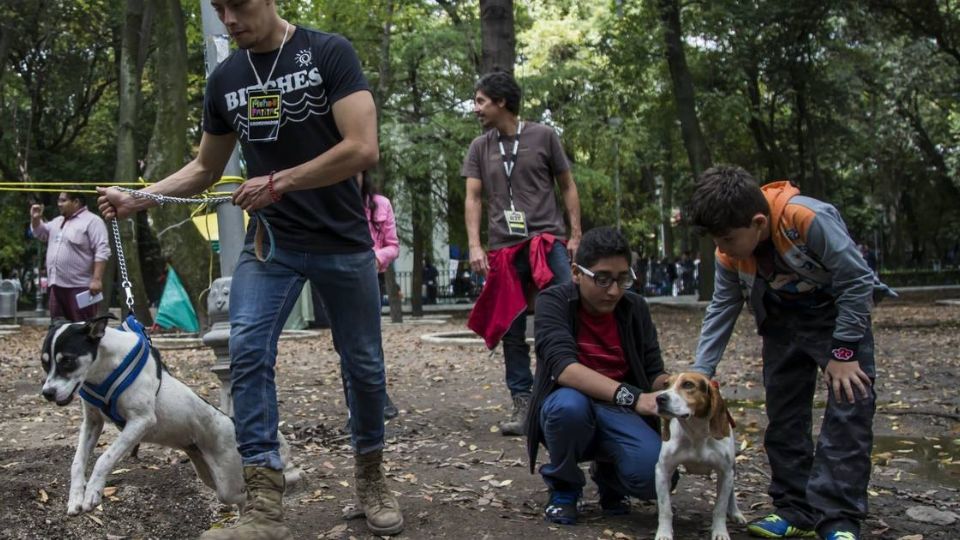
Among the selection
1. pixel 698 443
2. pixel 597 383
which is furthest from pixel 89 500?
pixel 698 443

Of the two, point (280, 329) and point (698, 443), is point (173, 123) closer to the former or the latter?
point (280, 329)

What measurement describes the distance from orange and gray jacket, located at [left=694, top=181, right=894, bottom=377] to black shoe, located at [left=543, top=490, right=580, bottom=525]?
792 millimetres

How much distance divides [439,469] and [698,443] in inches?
76.8

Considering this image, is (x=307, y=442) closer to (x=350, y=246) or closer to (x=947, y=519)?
(x=350, y=246)

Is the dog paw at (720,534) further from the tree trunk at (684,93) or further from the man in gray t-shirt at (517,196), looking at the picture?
the tree trunk at (684,93)

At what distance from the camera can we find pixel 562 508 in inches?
171

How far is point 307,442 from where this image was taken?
645cm

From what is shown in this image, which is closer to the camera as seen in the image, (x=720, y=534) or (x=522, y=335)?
(x=720, y=534)

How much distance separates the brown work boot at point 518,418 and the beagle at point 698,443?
2.38 metres

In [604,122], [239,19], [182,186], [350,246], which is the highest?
[604,122]

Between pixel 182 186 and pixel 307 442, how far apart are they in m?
2.67

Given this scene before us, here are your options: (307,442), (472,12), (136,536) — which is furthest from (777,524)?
(472,12)

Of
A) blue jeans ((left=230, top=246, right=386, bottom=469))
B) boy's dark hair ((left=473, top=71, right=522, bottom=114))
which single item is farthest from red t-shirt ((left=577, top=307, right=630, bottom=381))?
boy's dark hair ((left=473, top=71, right=522, bottom=114))

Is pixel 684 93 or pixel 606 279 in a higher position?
pixel 684 93
